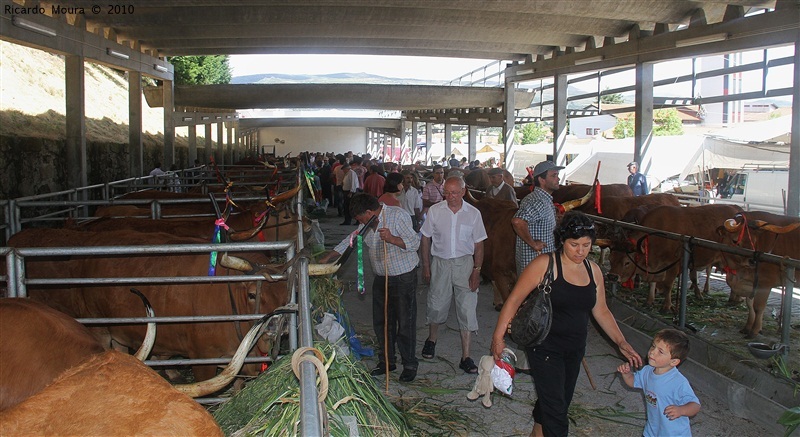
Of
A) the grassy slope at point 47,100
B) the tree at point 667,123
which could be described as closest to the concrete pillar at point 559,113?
the grassy slope at point 47,100

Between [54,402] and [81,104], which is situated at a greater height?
[81,104]

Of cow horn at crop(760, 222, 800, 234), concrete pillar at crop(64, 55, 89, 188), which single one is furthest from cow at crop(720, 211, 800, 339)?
concrete pillar at crop(64, 55, 89, 188)

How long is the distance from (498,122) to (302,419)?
26.0 meters

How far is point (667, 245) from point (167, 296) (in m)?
6.86

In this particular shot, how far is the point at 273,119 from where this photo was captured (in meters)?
48.7

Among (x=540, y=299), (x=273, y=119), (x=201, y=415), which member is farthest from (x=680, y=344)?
(x=273, y=119)

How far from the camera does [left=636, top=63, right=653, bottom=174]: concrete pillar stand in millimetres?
17500

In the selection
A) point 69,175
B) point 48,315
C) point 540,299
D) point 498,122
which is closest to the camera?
point 48,315

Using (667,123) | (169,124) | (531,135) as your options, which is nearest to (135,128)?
(169,124)

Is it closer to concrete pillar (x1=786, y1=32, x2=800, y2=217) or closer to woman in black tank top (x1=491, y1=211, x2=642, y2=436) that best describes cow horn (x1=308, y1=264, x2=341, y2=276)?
woman in black tank top (x1=491, y1=211, x2=642, y2=436)

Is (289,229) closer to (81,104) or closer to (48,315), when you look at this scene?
(48,315)

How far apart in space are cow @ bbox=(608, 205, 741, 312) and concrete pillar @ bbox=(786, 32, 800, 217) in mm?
2831

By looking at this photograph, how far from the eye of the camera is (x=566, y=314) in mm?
4652

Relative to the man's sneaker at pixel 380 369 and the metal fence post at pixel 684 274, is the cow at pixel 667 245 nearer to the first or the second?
the metal fence post at pixel 684 274
